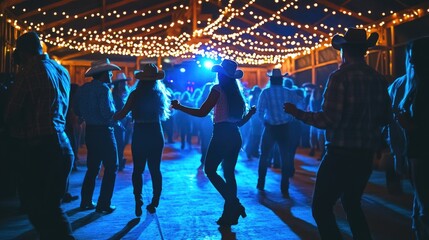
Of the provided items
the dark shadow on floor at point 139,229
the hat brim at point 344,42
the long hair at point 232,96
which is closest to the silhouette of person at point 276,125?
→ the long hair at point 232,96

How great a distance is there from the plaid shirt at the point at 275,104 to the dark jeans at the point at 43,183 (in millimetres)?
3415

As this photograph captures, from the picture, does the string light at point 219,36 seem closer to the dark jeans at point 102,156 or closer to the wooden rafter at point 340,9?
the wooden rafter at point 340,9

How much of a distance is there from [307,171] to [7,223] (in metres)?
5.09

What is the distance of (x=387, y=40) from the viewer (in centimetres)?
1055

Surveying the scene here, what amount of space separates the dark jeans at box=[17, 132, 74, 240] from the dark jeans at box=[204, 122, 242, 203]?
1560 millimetres

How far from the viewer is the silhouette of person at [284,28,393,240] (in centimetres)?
256

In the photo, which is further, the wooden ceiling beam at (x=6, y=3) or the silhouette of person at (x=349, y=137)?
the wooden ceiling beam at (x=6, y=3)

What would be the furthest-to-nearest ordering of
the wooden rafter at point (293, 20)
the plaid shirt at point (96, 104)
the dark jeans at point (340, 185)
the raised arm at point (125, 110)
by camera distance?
1. the wooden rafter at point (293, 20)
2. the plaid shirt at point (96, 104)
3. the raised arm at point (125, 110)
4. the dark jeans at point (340, 185)

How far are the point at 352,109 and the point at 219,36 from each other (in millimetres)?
11309

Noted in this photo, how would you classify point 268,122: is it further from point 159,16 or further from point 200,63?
point 200,63

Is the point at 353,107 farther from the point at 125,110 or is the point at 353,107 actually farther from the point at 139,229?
the point at 125,110

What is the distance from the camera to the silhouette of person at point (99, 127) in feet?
14.6

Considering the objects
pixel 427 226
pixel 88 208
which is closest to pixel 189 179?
pixel 88 208

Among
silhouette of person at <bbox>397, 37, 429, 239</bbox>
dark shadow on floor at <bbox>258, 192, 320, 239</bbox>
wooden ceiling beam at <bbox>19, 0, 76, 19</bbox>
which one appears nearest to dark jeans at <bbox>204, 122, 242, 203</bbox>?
dark shadow on floor at <bbox>258, 192, 320, 239</bbox>
